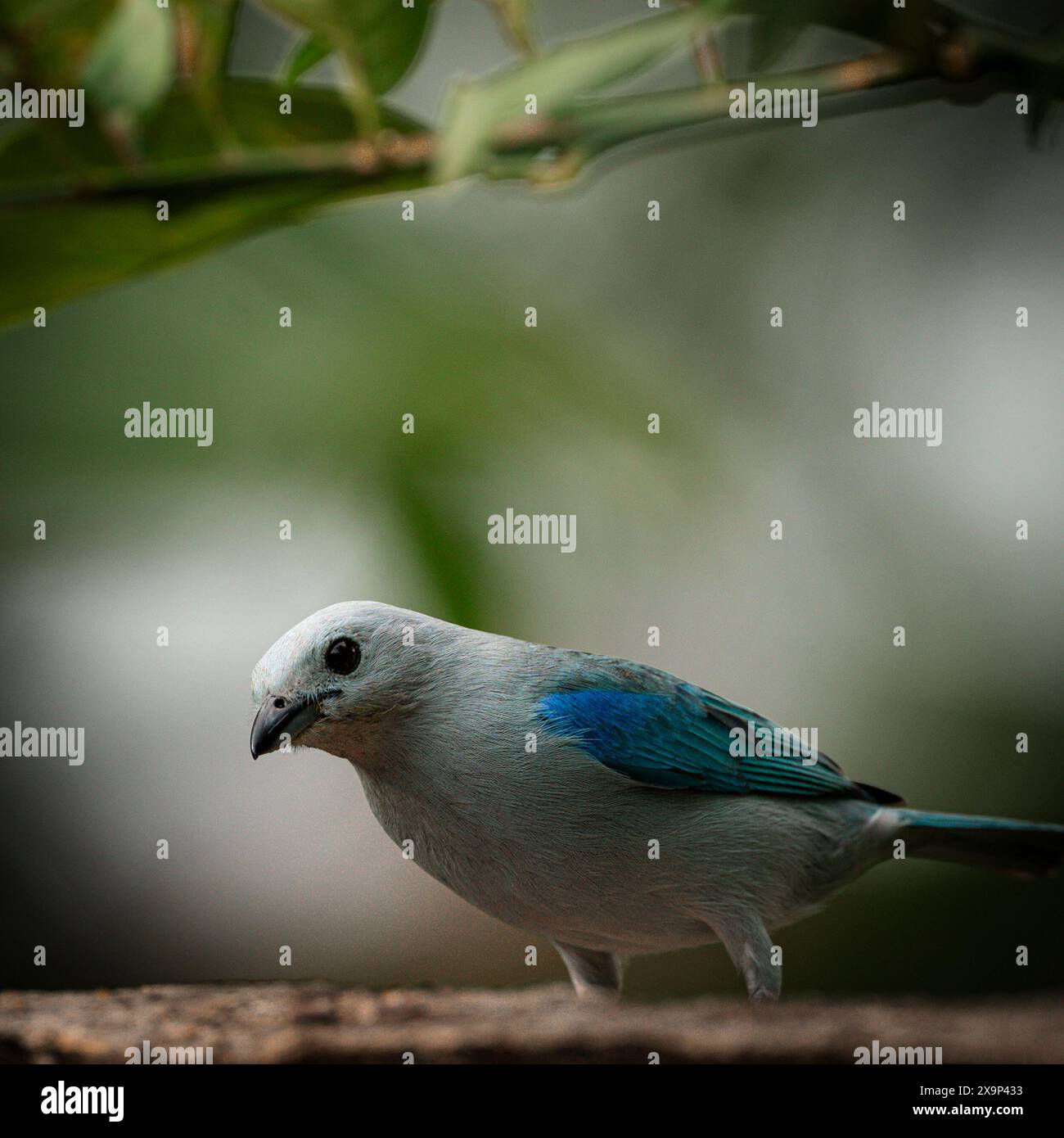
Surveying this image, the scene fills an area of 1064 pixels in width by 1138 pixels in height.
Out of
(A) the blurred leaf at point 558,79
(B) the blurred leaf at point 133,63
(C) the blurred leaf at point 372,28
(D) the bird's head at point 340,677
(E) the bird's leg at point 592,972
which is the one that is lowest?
(E) the bird's leg at point 592,972

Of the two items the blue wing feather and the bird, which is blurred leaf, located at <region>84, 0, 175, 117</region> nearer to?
the bird

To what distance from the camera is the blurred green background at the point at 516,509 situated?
2652 millimetres

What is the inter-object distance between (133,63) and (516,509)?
158cm

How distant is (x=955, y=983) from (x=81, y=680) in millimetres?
2220

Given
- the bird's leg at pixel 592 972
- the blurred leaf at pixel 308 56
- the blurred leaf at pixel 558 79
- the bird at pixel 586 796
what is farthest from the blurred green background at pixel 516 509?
the blurred leaf at pixel 558 79

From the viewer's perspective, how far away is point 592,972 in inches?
86.4

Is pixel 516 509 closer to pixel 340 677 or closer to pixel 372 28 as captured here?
pixel 340 677

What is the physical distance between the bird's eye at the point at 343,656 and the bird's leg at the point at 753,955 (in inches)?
28.0

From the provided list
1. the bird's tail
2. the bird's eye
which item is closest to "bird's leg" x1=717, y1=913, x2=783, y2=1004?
the bird's tail

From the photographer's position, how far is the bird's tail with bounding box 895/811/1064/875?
6.74 feet

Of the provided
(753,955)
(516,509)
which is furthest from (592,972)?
(516,509)

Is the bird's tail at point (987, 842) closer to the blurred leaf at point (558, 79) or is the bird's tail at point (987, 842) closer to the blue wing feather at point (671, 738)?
the blue wing feather at point (671, 738)
